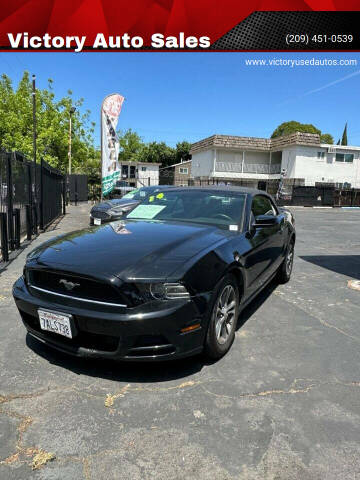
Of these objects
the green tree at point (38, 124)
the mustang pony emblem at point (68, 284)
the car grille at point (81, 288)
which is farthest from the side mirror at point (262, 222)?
the green tree at point (38, 124)

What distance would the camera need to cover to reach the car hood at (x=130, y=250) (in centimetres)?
248

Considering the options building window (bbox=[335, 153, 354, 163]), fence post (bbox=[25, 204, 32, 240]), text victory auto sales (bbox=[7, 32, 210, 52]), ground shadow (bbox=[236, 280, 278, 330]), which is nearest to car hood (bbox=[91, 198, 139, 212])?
fence post (bbox=[25, 204, 32, 240])

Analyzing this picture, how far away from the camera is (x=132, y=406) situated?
91.5 inches

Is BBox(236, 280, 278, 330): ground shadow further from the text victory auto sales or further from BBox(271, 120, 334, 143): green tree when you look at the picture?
BBox(271, 120, 334, 143): green tree

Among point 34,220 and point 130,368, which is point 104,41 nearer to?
point 34,220

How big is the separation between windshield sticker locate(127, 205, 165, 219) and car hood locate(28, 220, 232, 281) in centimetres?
49

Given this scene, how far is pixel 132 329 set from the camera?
233cm

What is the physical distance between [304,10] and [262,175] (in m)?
33.2

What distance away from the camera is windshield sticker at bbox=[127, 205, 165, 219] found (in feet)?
13.6

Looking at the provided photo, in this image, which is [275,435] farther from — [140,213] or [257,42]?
[257,42]

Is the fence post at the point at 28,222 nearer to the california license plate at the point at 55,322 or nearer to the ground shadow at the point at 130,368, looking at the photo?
the ground shadow at the point at 130,368

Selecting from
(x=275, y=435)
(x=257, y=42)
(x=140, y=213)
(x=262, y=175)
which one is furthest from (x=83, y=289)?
(x=262, y=175)

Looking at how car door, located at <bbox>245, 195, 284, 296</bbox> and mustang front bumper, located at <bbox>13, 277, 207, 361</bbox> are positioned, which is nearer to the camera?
mustang front bumper, located at <bbox>13, 277, 207, 361</bbox>

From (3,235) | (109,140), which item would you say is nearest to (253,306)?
(3,235)
